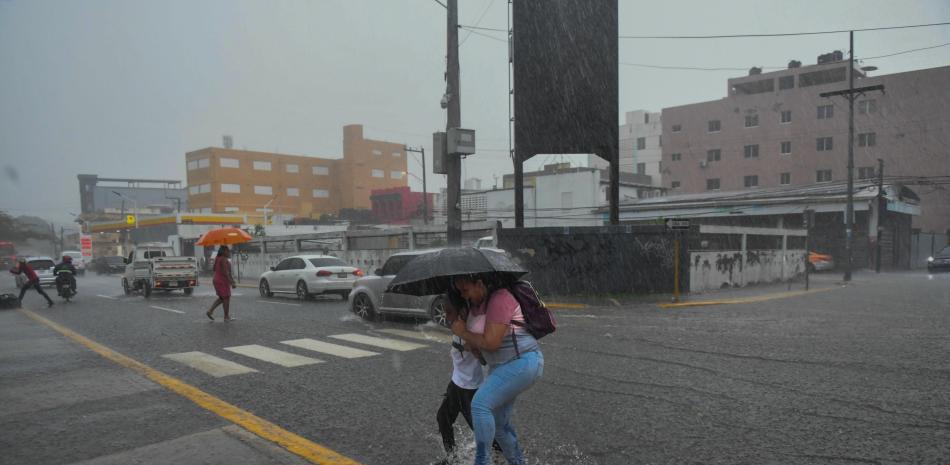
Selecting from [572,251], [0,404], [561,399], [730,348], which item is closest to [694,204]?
[572,251]

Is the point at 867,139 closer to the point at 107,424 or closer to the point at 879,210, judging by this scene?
the point at 879,210

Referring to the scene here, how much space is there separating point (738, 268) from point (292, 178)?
86599 mm

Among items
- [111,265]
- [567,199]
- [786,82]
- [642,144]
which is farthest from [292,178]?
[786,82]

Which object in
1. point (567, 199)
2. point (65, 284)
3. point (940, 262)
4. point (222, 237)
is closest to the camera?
point (222, 237)

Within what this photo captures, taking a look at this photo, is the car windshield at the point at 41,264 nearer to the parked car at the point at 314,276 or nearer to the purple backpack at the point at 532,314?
the parked car at the point at 314,276

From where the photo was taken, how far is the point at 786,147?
183 ft

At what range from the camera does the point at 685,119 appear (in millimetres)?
62438

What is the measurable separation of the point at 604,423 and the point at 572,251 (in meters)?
12.5

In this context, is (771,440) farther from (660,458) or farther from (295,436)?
(295,436)

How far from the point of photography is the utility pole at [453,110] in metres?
14.0

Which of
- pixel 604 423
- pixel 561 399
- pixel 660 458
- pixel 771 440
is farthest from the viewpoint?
pixel 561 399

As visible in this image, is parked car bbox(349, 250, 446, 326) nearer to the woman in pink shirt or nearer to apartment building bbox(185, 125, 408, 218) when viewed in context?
the woman in pink shirt

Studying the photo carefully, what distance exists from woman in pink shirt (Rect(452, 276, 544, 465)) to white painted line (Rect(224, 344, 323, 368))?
502cm

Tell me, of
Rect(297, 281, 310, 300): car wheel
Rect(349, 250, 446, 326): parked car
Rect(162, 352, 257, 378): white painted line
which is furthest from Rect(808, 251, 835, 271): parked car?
Rect(162, 352, 257, 378): white painted line
